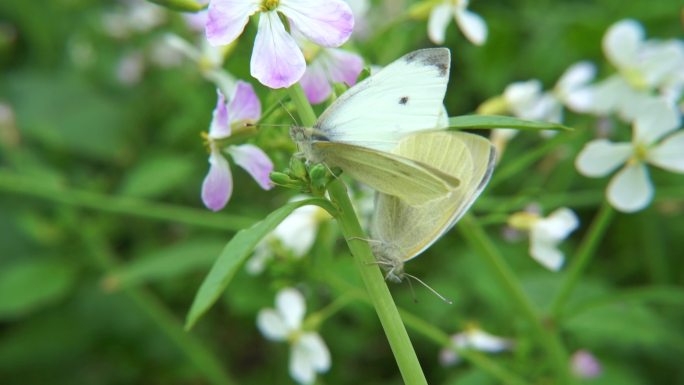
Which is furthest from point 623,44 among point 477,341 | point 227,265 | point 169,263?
point 169,263

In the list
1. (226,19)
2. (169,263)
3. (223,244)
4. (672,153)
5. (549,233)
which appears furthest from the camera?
(223,244)

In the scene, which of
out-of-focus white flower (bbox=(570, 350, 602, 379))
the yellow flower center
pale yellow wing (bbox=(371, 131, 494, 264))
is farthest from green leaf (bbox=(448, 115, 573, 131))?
out-of-focus white flower (bbox=(570, 350, 602, 379))

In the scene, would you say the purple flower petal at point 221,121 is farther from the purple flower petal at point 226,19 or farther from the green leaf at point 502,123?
the green leaf at point 502,123

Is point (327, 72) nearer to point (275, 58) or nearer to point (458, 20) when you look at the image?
point (275, 58)

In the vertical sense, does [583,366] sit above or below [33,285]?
above

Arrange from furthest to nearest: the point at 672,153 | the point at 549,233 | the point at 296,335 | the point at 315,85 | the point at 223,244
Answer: the point at 223,244, the point at 296,335, the point at 549,233, the point at 672,153, the point at 315,85

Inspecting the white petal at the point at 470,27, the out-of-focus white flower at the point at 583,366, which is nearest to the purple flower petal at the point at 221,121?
the white petal at the point at 470,27

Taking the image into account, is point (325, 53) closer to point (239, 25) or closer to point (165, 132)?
point (239, 25)
